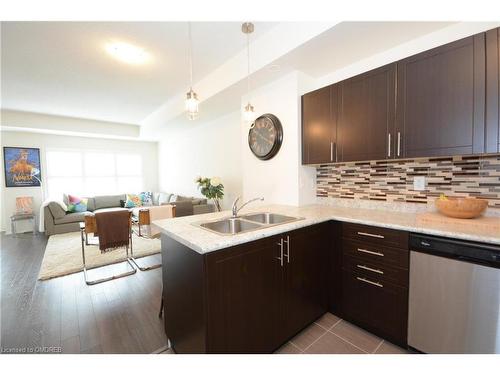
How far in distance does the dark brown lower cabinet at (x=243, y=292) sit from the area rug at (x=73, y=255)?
2.23 m

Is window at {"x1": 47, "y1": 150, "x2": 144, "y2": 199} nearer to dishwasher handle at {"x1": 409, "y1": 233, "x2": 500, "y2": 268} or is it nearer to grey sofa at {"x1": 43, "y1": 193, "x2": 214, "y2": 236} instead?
grey sofa at {"x1": 43, "y1": 193, "x2": 214, "y2": 236}

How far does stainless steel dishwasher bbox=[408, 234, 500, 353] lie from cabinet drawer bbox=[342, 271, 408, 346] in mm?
62

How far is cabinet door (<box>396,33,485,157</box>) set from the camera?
1.41 meters

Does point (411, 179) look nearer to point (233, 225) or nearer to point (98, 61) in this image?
point (233, 225)

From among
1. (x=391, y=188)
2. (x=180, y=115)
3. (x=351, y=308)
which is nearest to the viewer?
(x=351, y=308)

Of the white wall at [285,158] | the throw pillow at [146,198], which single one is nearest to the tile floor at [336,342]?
the white wall at [285,158]

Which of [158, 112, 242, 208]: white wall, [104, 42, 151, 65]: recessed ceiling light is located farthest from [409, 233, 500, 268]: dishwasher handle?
[104, 42, 151, 65]: recessed ceiling light

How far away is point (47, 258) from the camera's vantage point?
11.1 ft

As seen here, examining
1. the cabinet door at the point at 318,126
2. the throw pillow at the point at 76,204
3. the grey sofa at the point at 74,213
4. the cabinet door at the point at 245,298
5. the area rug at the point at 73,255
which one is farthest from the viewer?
the throw pillow at the point at 76,204

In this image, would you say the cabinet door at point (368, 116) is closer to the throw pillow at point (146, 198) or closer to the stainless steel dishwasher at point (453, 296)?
the stainless steel dishwasher at point (453, 296)

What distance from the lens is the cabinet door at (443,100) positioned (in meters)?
1.41
